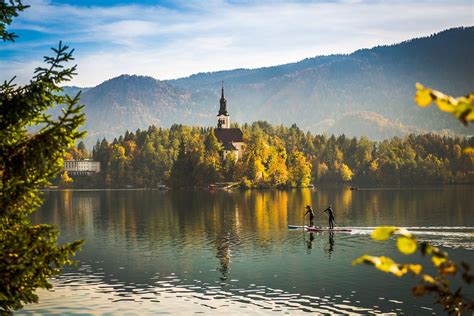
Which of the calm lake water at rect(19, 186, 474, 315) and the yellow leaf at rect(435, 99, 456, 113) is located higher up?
the yellow leaf at rect(435, 99, 456, 113)

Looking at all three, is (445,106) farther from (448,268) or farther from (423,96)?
(448,268)

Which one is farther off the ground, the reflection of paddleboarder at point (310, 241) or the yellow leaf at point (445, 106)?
the yellow leaf at point (445, 106)

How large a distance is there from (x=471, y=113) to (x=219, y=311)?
3085 cm

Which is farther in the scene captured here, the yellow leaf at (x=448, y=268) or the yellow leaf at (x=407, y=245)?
the yellow leaf at (x=448, y=268)

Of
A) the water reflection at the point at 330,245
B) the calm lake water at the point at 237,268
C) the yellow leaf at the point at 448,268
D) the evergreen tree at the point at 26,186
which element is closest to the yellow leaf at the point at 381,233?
the yellow leaf at the point at 448,268

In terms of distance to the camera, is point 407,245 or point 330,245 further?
point 330,245

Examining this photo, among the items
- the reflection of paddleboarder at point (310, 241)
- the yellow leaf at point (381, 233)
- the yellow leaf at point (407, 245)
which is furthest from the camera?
the reflection of paddleboarder at point (310, 241)

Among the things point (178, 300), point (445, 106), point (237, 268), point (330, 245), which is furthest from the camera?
point (330, 245)

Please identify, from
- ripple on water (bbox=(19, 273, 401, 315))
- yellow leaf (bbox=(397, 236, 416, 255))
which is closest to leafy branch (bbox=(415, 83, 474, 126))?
yellow leaf (bbox=(397, 236, 416, 255))

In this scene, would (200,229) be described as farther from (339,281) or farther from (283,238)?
(339,281)

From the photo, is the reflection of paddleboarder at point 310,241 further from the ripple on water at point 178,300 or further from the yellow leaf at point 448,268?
the yellow leaf at point 448,268

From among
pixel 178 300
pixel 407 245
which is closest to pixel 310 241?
pixel 178 300

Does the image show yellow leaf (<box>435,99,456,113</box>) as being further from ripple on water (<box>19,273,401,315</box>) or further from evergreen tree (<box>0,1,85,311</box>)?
ripple on water (<box>19,273,401,315</box>)

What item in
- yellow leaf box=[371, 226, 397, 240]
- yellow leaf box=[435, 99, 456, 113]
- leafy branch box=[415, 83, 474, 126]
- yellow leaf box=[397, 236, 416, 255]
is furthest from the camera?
yellow leaf box=[371, 226, 397, 240]
